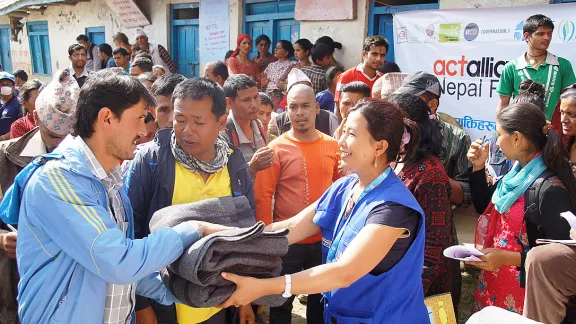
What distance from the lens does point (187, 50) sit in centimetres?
1063

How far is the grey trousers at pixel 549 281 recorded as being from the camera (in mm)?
2332

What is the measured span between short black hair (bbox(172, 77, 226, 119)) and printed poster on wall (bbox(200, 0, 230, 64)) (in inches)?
289

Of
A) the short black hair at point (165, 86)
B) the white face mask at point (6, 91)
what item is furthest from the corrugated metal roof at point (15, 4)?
the short black hair at point (165, 86)

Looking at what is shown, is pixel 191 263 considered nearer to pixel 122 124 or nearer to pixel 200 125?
pixel 122 124

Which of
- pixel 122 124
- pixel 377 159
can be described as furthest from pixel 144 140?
pixel 377 159

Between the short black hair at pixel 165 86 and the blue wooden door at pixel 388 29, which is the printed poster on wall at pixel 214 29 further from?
the short black hair at pixel 165 86

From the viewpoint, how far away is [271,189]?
324 centimetres

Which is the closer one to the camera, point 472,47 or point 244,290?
point 244,290

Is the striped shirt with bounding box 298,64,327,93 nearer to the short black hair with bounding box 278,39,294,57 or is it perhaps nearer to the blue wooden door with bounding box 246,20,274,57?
the short black hair with bounding box 278,39,294,57

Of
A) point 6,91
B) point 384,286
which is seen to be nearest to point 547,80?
point 384,286

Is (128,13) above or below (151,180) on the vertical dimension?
above

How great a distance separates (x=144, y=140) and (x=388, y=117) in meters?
2.25

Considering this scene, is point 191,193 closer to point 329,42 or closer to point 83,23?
point 329,42

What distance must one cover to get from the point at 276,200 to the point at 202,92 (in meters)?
1.15
